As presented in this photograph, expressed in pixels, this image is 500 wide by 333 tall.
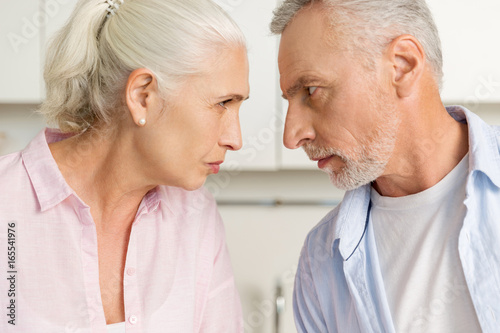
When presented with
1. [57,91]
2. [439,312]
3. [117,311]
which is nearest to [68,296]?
[117,311]

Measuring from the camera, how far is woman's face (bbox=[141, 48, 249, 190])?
1082mm

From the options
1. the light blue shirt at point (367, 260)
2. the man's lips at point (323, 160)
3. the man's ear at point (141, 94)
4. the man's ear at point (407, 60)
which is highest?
the man's ear at point (407, 60)

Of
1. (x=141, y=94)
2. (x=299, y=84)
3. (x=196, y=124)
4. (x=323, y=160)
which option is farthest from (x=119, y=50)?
(x=323, y=160)

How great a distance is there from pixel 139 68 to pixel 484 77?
0.97 metres

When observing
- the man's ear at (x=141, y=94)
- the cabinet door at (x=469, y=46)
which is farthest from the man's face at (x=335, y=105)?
the cabinet door at (x=469, y=46)

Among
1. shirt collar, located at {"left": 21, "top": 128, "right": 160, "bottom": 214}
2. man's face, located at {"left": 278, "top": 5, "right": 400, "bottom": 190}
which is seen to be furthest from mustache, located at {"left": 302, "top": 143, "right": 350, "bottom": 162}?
shirt collar, located at {"left": 21, "top": 128, "right": 160, "bottom": 214}

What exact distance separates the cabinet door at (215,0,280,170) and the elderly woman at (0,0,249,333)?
0.46 meters

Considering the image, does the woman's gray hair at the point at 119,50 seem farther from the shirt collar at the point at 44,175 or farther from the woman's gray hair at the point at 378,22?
the woman's gray hair at the point at 378,22

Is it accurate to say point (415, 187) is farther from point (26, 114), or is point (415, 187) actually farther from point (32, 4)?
point (26, 114)

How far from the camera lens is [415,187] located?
1152mm

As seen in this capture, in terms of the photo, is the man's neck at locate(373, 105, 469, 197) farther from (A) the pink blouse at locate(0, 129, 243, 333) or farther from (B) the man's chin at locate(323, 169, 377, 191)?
(A) the pink blouse at locate(0, 129, 243, 333)

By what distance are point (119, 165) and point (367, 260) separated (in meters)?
0.53

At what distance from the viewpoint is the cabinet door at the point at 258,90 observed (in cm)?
157

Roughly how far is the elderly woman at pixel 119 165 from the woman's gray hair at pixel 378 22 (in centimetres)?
20
